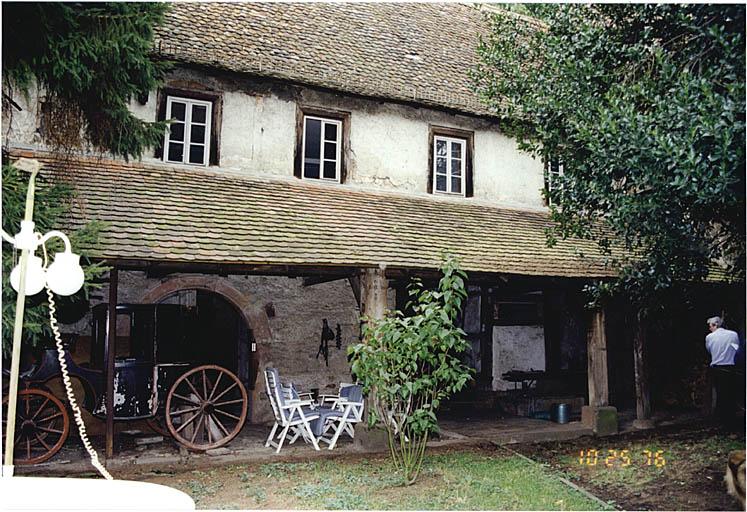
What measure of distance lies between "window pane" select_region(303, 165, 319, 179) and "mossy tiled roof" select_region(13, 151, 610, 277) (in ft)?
1.02

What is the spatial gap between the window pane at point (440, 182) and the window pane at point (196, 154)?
3861 mm

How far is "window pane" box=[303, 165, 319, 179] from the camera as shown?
10.5 meters

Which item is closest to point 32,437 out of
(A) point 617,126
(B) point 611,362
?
(A) point 617,126

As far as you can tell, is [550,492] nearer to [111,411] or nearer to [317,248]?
[317,248]

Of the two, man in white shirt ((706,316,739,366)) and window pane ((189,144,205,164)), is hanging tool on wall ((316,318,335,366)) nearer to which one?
window pane ((189,144,205,164))

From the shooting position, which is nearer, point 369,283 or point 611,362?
point 369,283

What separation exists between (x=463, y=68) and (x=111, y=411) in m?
8.17

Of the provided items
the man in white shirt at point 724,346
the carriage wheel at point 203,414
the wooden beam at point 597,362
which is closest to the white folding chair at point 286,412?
the carriage wheel at point 203,414

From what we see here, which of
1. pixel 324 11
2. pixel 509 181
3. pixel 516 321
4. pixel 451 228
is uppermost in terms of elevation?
pixel 324 11

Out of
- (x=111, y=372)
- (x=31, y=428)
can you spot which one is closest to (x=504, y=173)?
(x=111, y=372)

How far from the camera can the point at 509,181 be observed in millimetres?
11781

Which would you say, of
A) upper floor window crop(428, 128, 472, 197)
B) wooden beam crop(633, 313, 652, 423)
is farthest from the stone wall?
wooden beam crop(633, 313, 652, 423)
